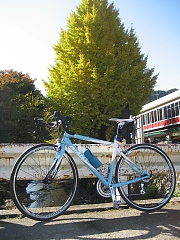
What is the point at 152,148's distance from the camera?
294cm

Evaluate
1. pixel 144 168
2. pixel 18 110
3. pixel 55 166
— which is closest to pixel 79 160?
pixel 55 166

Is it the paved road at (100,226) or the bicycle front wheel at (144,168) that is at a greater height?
the bicycle front wheel at (144,168)

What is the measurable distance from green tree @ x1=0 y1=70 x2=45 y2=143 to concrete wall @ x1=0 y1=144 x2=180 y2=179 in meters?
11.7

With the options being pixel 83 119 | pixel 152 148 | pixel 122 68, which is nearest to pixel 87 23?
pixel 122 68

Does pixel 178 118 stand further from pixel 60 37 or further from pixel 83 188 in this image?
pixel 83 188

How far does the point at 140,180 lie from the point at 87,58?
49.7 ft

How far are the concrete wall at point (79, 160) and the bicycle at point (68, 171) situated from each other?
0.50 ft

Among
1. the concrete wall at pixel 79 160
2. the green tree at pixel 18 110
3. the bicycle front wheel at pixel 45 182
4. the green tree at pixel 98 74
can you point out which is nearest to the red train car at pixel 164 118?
the green tree at pixel 98 74

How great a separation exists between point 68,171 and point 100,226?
688 mm

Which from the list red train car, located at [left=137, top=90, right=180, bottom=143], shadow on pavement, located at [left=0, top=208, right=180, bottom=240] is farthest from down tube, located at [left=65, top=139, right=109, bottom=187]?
red train car, located at [left=137, top=90, right=180, bottom=143]

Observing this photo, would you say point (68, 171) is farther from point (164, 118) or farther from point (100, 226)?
point (164, 118)

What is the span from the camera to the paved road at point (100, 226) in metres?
2.05

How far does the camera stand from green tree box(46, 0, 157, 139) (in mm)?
16781

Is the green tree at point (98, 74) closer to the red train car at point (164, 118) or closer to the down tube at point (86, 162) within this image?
the red train car at point (164, 118)
